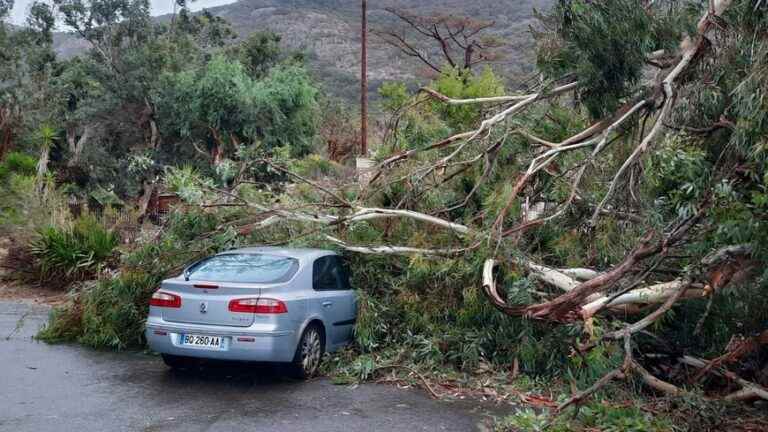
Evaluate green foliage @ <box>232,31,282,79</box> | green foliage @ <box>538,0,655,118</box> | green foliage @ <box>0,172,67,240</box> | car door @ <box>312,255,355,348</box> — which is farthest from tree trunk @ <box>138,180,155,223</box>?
green foliage @ <box>538,0,655,118</box>

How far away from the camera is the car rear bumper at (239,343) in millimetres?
8758

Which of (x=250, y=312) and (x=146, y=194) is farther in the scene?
(x=146, y=194)

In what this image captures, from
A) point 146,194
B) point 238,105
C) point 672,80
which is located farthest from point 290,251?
point 146,194

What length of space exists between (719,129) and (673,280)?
1.59 m

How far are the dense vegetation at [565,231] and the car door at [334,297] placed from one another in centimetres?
21

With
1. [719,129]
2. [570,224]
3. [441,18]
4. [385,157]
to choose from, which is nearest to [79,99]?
[441,18]

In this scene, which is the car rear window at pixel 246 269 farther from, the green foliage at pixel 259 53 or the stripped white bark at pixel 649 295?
the green foliage at pixel 259 53

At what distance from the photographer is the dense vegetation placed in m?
7.51

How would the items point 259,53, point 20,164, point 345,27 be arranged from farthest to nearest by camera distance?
point 345,27 → point 259,53 → point 20,164

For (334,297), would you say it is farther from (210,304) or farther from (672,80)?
(672,80)

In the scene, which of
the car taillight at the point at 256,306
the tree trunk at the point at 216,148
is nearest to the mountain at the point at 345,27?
the tree trunk at the point at 216,148

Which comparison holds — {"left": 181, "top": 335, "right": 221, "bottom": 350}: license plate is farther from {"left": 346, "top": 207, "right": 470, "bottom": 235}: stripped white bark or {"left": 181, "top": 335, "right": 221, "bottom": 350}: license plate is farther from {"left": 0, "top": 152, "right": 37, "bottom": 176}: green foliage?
{"left": 0, "top": 152, "right": 37, "bottom": 176}: green foliage

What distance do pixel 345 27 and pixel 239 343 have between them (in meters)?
74.0

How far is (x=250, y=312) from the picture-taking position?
884 centimetres
